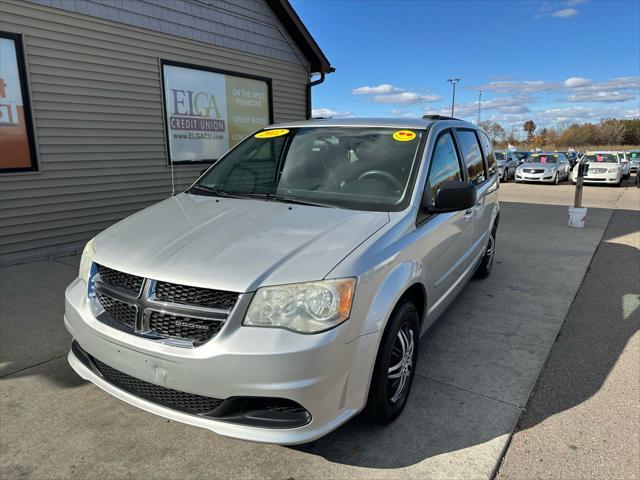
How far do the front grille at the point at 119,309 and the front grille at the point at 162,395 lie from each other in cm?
27

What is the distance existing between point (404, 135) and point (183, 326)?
82.6 inches

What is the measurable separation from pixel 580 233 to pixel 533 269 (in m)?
3.40

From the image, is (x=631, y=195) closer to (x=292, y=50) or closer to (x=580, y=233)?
(x=580, y=233)

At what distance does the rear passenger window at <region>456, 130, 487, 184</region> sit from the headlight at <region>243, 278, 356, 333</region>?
248cm

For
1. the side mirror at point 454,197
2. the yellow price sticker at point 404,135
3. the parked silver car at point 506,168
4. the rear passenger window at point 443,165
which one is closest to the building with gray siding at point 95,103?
the yellow price sticker at point 404,135

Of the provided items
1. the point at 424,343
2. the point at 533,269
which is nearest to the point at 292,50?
the point at 533,269

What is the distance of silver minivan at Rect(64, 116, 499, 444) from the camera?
2025mm

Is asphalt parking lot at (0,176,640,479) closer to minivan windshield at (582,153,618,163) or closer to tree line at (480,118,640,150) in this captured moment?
minivan windshield at (582,153,618,163)

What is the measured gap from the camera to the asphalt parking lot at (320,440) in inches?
92.7

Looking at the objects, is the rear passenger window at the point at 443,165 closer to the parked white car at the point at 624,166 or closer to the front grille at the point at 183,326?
the front grille at the point at 183,326

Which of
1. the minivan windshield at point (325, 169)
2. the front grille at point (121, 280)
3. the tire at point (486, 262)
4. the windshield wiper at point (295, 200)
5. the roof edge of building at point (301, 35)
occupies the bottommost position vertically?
the tire at point (486, 262)

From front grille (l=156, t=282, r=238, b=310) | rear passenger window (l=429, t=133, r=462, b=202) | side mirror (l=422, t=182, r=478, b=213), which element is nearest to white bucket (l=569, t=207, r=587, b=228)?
rear passenger window (l=429, t=133, r=462, b=202)

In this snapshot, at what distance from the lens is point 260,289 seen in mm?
2057

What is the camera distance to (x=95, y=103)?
21.7 feet
